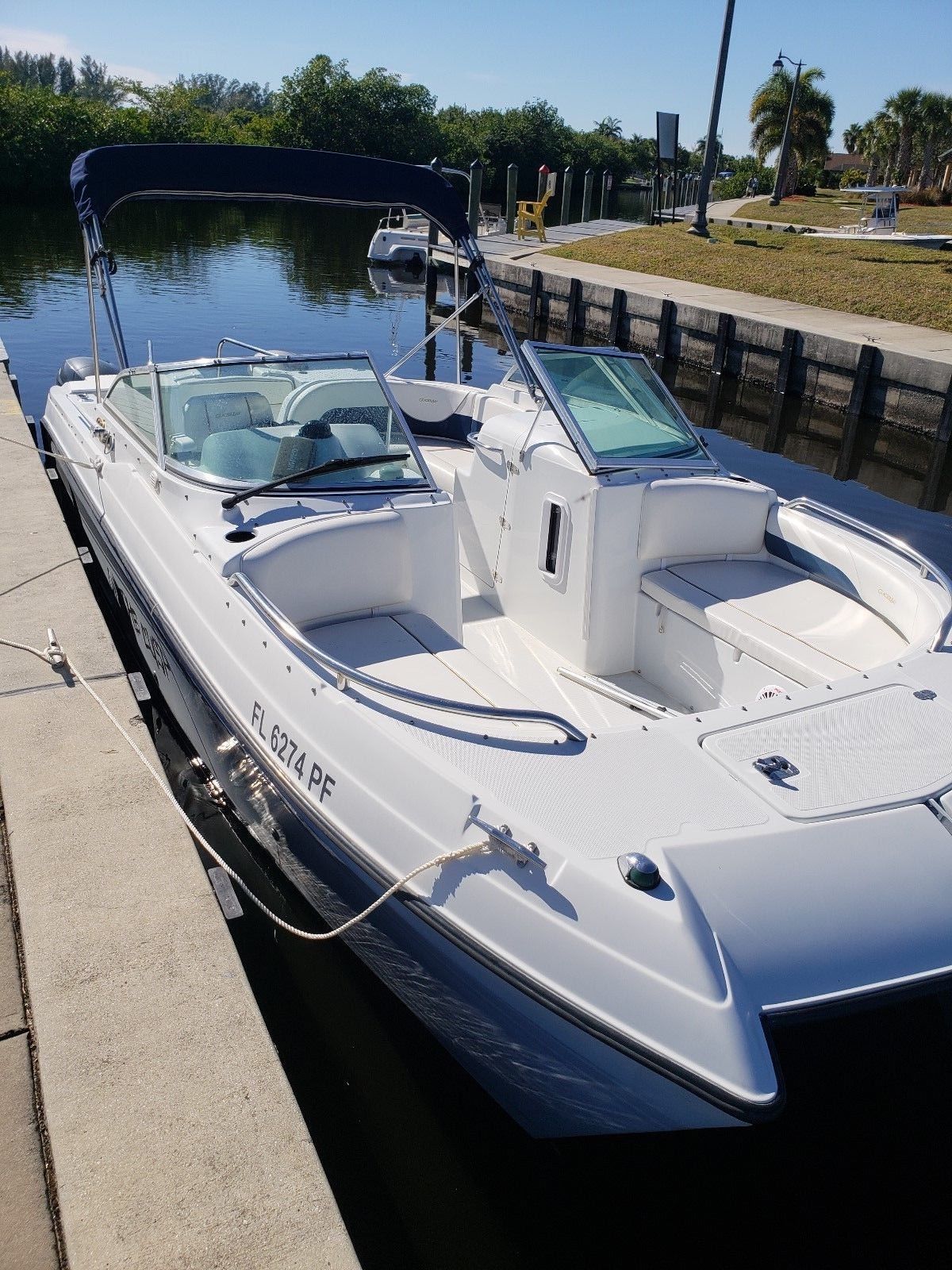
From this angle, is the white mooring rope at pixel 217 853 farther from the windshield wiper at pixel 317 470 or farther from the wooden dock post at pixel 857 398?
the wooden dock post at pixel 857 398

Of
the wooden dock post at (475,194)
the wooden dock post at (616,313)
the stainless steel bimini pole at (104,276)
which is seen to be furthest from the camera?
the wooden dock post at (475,194)

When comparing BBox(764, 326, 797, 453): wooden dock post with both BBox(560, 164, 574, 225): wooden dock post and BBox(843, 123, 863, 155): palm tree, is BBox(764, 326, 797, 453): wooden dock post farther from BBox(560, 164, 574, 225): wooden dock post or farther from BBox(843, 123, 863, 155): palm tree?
BBox(843, 123, 863, 155): palm tree

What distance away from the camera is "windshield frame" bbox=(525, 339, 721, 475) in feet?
15.7

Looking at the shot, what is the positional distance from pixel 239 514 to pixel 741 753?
8.20 ft

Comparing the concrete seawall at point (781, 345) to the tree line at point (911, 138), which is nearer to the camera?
the concrete seawall at point (781, 345)

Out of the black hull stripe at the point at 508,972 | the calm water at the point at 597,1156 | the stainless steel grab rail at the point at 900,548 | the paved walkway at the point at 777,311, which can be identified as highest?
the stainless steel grab rail at the point at 900,548

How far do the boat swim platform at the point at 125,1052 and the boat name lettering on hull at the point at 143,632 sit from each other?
913 millimetres

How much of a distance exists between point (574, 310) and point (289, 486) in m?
16.4

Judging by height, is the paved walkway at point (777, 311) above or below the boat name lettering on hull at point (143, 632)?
above

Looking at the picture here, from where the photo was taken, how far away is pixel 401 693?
3217 mm

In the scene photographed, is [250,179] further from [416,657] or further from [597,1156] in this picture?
[597,1156]

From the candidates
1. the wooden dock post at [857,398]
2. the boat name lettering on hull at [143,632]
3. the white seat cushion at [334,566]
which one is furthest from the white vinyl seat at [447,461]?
the wooden dock post at [857,398]

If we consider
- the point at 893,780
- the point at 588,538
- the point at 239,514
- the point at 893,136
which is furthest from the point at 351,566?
A: the point at 893,136

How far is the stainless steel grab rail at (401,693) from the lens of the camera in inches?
122
